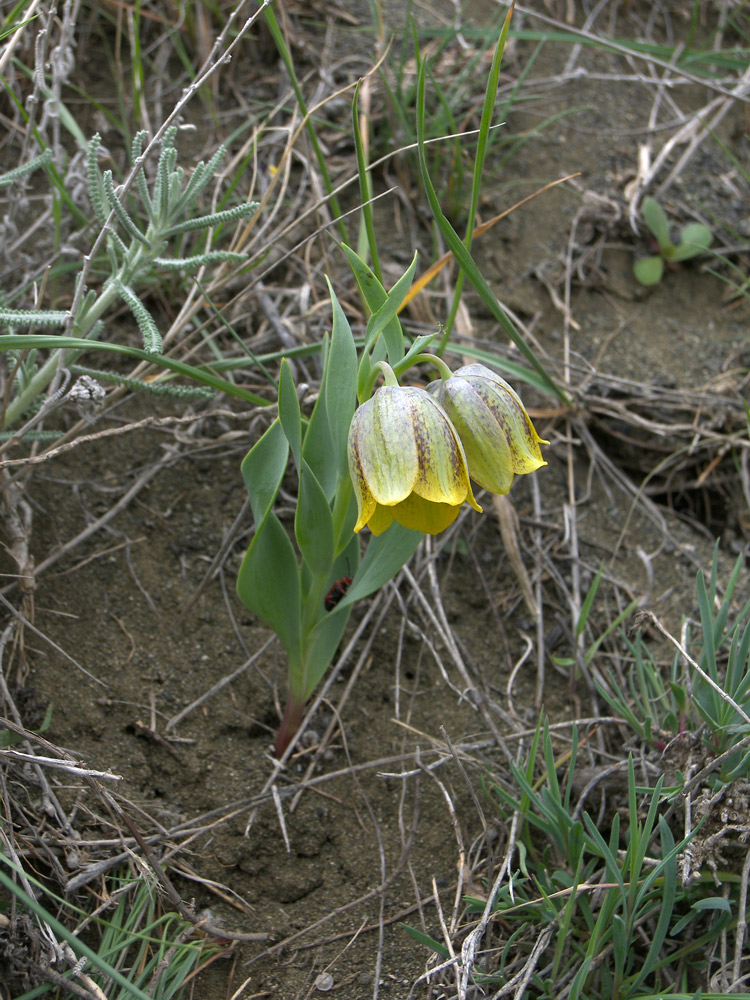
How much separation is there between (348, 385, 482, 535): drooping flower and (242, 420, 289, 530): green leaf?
0.25 metres

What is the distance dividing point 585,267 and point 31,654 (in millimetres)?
1854

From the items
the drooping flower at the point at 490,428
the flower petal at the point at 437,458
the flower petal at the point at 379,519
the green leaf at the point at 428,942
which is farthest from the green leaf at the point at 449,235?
the green leaf at the point at 428,942

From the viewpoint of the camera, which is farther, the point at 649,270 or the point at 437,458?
the point at 649,270

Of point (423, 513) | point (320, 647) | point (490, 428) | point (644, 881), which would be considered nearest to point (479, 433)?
point (490, 428)

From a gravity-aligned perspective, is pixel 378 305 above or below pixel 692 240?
above

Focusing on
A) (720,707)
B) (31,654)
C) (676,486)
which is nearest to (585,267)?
(676,486)

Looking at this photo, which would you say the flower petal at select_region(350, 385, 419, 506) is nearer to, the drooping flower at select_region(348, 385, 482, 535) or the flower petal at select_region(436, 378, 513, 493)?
the drooping flower at select_region(348, 385, 482, 535)

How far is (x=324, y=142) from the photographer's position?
236 centimetres

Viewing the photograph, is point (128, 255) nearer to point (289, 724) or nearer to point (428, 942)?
point (289, 724)

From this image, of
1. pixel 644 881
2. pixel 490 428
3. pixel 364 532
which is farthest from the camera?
pixel 364 532

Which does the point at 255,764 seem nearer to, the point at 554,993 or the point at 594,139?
the point at 554,993

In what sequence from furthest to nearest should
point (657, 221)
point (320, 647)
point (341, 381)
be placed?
point (657, 221) < point (320, 647) < point (341, 381)

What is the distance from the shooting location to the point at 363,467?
46.4 inches

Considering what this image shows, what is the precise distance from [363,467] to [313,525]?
21 cm
